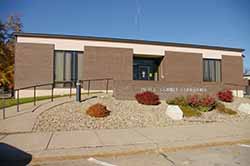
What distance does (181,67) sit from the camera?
23484mm

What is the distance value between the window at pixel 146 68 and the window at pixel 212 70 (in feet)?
17.2

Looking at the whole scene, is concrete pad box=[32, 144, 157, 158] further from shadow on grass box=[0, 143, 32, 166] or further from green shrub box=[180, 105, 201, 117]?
green shrub box=[180, 105, 201, 117]

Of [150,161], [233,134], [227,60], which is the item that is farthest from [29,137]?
[227,60]

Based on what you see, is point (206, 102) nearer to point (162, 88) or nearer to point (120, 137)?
point (162, 88)

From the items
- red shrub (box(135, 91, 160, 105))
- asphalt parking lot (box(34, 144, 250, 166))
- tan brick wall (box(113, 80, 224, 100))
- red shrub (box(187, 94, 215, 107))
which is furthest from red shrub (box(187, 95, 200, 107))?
asphalt parking lot (box(34, 144, 250, 166))

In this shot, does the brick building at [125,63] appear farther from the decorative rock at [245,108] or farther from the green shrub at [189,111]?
the decorative rock at [245,108]

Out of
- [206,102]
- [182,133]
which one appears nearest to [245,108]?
[206,102]

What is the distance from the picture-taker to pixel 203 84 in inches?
682

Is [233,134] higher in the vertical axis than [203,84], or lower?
lower

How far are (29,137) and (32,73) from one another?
12.8 metres

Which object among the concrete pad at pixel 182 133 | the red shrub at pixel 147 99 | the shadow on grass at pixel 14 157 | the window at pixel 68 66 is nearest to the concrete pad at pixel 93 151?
the shadow on grass at pixel 14 157

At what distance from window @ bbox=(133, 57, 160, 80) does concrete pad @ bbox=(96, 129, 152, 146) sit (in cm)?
1554

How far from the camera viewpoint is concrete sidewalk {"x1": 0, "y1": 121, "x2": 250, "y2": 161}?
20.3 feet

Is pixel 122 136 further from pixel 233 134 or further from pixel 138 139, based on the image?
pixel 233 134
